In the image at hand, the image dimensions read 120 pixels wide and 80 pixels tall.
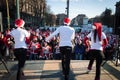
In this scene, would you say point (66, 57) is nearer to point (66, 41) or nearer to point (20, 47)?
point (66, 41)

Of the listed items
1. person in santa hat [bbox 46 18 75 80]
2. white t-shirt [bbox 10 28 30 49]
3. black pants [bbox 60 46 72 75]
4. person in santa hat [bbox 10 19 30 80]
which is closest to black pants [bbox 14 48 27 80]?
person in santa hat [bbox 10 19 30 80]

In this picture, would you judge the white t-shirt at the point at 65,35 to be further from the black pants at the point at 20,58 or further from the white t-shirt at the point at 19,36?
the black pants at the point at 20,58

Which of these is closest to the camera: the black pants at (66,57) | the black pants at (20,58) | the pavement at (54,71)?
the black pants at (20,58)

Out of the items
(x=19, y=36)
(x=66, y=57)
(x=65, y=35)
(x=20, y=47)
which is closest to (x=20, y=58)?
(x=20, y=47)

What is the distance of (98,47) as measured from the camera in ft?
28.4

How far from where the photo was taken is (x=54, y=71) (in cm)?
1029

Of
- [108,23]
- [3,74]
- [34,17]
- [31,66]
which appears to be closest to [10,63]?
[31,66]

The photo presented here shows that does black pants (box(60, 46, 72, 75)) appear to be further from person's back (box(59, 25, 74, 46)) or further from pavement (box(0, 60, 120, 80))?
pavement (box(0, 60, 120, 80))

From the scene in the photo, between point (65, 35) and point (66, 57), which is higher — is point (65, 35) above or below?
above

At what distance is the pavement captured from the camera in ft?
30.8

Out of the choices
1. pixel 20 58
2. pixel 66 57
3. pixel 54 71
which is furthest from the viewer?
pixel 54 71

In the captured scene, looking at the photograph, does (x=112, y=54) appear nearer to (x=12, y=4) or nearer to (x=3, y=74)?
(x=3, y=74)

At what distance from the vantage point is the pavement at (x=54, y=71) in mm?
9391

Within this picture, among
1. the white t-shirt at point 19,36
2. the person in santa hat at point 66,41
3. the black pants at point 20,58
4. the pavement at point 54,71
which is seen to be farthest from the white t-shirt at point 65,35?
the pavement at point 54,71
